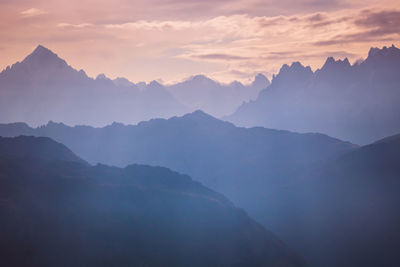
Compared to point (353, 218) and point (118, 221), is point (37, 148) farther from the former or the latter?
point (353, 218)

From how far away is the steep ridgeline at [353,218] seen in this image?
158m

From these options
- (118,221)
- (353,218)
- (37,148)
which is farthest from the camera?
(37,148)

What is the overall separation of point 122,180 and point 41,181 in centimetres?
2335

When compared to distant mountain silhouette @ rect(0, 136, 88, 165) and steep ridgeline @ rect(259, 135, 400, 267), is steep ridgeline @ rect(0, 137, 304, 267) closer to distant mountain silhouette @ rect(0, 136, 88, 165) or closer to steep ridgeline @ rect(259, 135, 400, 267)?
steep ridgeline @ rect(259, 135, 400, 267)

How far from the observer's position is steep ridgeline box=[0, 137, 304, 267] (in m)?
106

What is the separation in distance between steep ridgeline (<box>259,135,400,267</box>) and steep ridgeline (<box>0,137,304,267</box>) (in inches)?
1095

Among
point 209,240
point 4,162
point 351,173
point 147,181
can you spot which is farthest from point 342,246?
point 4,162

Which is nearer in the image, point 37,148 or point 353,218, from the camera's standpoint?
point 353,218

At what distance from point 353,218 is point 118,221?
94.8 meters

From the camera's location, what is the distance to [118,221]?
390 feet

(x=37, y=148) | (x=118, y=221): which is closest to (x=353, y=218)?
(x=118, y=221)

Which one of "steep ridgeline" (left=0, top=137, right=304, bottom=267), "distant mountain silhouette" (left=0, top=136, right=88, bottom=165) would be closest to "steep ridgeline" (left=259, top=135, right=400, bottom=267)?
"steep ridgeline" (left=0, top=137, right=304, bottom=267)

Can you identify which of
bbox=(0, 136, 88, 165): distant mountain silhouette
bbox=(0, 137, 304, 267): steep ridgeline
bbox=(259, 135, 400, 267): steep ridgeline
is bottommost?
bbox=(259, 135, 400, 267): steep ridgeline

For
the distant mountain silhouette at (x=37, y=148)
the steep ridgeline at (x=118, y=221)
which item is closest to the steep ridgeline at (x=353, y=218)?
the steep ridgeline at (x=118, y=221)
